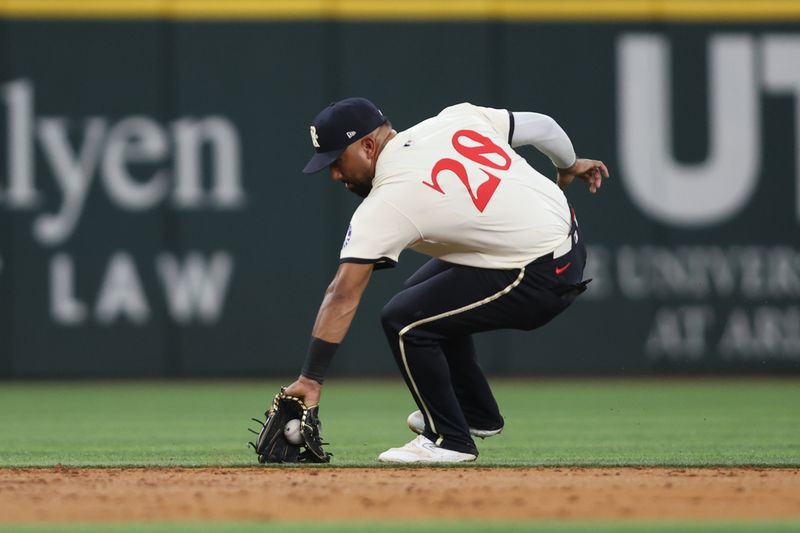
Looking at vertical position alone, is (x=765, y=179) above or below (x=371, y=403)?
above

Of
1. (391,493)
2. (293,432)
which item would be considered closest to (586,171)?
(293,432)

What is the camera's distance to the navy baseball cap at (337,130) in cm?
575

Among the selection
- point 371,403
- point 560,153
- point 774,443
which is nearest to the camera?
point 560,153

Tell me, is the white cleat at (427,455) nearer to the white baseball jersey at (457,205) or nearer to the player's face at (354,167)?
the white baseball jersey at (457,205)

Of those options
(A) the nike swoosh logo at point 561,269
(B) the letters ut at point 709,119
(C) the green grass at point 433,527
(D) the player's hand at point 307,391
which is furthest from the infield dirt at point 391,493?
(B) the letters ut at point 709,119

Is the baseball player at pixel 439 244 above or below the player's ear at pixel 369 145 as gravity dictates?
below

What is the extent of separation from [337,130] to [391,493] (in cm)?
157

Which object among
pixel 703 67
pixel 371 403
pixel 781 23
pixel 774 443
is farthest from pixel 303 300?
pixel 774 443

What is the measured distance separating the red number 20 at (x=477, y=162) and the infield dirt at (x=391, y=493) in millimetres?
1064

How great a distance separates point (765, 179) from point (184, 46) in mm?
4952

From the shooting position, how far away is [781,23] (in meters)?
12.3

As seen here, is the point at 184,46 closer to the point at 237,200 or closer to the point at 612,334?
the point at 237,200

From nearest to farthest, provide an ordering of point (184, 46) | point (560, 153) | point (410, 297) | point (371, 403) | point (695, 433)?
point (410, 297), point (560, 153), point (695, 433), point (371, 403), point (184, 46)

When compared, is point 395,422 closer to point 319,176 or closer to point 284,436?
point 284,436
